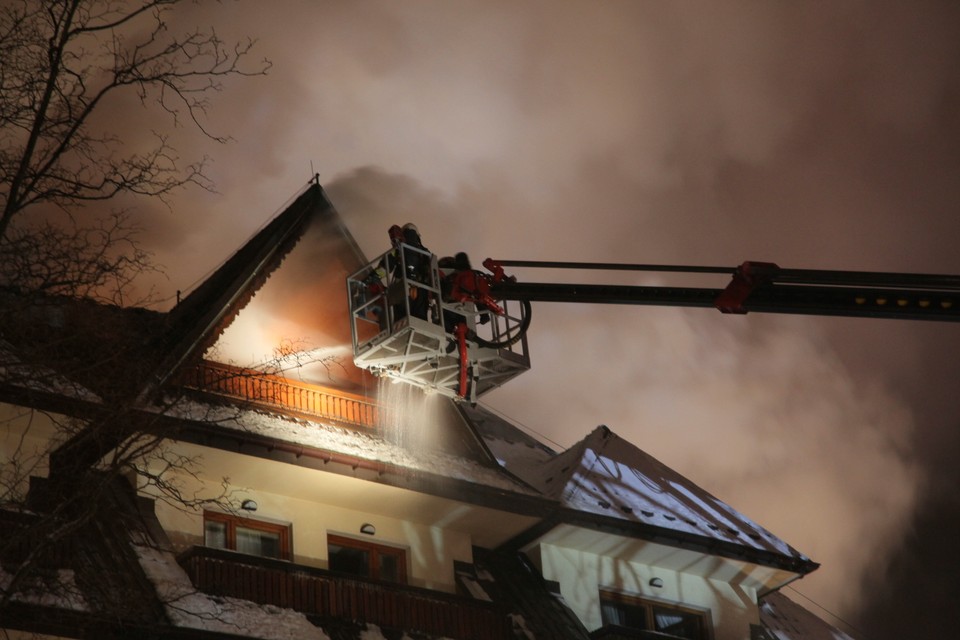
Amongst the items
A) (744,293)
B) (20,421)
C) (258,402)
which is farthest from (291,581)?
(744,293)

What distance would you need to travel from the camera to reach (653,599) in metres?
31.2

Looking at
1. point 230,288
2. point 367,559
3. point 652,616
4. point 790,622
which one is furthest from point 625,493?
point 230,288

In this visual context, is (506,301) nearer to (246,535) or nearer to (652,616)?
(246,535)

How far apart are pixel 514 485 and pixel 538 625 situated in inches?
111

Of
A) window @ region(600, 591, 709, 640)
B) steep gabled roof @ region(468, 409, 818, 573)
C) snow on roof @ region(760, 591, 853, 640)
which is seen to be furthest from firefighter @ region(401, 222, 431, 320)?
snow on roof @ region(760, 591, 853, 640)

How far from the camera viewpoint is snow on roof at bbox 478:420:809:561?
31062mm

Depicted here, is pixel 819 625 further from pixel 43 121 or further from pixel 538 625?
pixel 43 121

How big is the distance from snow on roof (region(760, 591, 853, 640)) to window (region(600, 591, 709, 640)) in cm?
220

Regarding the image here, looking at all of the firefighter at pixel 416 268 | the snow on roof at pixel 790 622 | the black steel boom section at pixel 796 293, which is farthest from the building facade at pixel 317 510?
the black steel boom section at pixel 796 293

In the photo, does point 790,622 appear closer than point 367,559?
No

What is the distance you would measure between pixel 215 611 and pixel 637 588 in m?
11.5

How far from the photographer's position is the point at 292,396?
27.0 metres

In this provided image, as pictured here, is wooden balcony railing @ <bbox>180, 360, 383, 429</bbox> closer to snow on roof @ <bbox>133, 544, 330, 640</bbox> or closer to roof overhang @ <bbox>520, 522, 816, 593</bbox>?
snow on roof @ <bbox>133, 544, 330, 640</bbox>

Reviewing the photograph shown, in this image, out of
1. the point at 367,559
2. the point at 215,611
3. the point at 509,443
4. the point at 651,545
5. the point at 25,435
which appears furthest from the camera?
the point at 509,443
